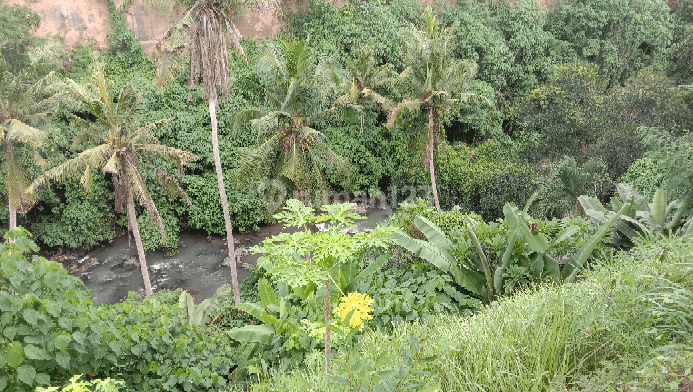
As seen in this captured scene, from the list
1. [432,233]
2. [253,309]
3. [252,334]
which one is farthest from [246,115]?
[252,334]

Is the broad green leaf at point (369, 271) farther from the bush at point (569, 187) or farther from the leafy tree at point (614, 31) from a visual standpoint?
the leafy tree at point (614, 31)

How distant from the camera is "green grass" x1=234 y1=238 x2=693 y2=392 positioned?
2.71 m

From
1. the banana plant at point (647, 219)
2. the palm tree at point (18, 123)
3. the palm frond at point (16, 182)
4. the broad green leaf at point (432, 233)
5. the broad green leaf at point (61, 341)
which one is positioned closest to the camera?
the broad green leaf at point (61, 341)

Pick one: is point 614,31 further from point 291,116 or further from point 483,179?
point 291,116

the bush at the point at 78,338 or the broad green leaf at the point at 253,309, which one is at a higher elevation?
the bush at the point at 78,338

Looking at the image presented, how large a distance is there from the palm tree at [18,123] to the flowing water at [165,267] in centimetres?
325

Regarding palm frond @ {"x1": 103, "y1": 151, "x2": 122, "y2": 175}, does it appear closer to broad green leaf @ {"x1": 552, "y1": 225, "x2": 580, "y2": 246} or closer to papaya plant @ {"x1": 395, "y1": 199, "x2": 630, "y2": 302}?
papaya plant @ {"x1": 395, "y1": 199, "x2": 630, "y2": 302}

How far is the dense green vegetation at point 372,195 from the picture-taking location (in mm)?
3078

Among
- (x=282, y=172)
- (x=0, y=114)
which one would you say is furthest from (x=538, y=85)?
(x=0, y=114)

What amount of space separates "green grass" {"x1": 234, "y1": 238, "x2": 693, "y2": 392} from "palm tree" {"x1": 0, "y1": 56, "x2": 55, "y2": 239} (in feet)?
46.8

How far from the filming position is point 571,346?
3055 millimetres

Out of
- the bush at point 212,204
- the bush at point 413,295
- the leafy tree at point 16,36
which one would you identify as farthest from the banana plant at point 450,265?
the leafy tree at point 16,36

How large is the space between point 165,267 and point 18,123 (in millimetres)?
6816

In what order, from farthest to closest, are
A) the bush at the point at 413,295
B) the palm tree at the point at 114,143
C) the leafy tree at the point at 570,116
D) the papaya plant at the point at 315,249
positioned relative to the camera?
the leafy tree at the point at 570,116 < the palm tree at the point at 114,143 < the bush at the point at 413,295 < the papaya plant at the point at 315,249
